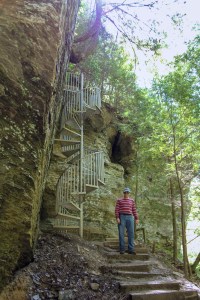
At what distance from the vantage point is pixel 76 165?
808 centimetres

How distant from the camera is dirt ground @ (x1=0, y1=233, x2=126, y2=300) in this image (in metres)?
3.09

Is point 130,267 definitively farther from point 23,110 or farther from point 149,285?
point 23,110

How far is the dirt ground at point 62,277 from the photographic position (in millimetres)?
3086

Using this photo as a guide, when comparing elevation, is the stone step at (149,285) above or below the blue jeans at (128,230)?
below

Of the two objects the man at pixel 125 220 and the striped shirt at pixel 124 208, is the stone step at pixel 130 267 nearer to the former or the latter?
the man at pixel 125 220

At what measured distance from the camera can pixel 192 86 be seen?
8.04 metres

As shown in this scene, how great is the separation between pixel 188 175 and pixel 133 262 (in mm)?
3971

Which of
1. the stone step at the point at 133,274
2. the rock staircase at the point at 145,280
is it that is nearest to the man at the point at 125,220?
the rock staircase at the point at 145,280

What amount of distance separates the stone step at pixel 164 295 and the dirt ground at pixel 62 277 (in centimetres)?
20

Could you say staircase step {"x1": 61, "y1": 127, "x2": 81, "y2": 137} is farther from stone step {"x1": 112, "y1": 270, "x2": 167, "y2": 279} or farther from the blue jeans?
stone step {"x1": 112, "y1": 270, "x2": 167, "y2": 279}

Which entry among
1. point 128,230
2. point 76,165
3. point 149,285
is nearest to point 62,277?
point 149,285

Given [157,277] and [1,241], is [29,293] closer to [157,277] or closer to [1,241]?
[1,241]

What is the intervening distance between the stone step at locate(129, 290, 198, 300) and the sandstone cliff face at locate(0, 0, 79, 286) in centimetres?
167

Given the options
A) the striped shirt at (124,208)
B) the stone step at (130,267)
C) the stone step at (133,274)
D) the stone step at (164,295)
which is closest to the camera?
the stone step at (164,295)
